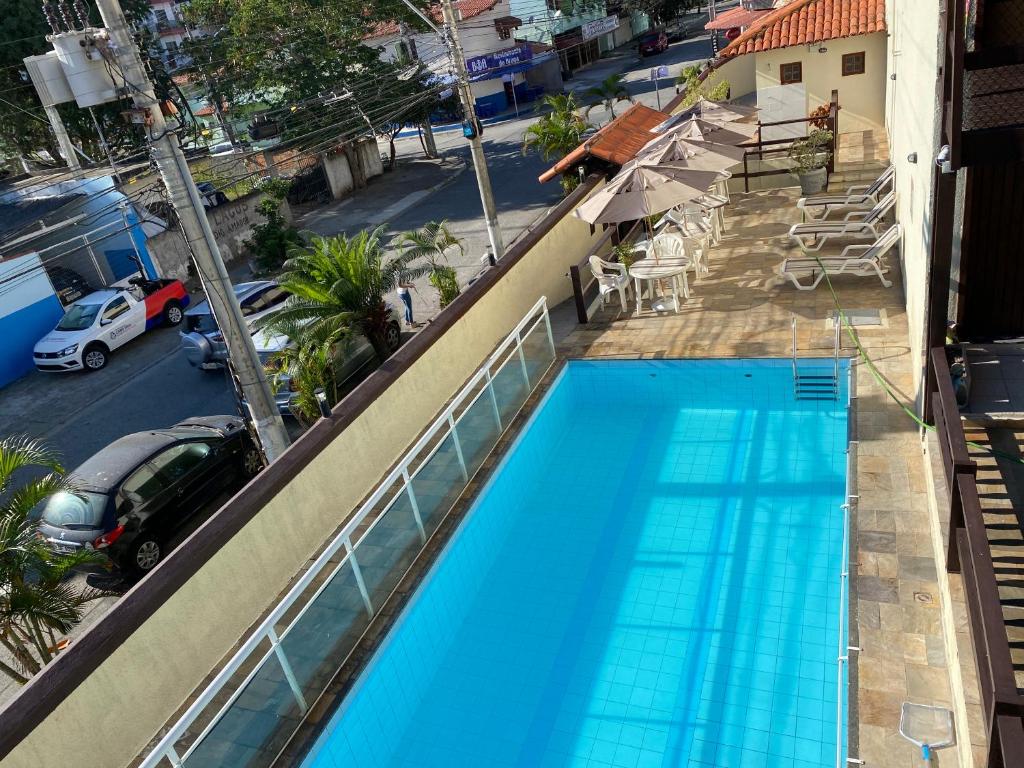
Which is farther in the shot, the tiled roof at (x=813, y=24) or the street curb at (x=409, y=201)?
the street curb at (x=409, y=201)

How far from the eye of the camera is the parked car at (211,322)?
16562 mm

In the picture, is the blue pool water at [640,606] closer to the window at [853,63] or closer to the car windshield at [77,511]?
the car windshield at [77,511]

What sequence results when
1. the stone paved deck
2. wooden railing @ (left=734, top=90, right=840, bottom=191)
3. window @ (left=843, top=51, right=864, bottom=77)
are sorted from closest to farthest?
the stone paved deck
wooden railing @ (left=734, top=90, right=840, bottom=191)
window @ (left=843, top=51, right=864, bottom=77)

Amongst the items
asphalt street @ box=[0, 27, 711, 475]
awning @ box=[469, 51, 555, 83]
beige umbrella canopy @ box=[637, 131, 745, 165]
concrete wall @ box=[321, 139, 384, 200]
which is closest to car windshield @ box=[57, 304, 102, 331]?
asphalt street @ box=[0, 27, 711, 475]

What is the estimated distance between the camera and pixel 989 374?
7699 millimetres

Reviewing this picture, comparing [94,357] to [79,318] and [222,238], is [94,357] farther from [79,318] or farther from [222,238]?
[222,238]

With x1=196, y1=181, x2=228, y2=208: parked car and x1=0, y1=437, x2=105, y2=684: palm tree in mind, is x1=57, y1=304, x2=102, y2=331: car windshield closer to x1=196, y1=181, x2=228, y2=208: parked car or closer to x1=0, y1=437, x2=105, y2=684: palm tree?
x1=196, y1=181, x2=228, y2=208: parked car

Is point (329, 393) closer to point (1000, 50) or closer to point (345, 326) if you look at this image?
point (345, 326)

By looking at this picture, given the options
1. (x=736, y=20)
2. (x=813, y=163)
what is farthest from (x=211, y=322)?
(x=736, y=20)

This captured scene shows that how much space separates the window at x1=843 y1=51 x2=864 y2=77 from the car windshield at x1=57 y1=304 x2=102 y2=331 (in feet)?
65.8

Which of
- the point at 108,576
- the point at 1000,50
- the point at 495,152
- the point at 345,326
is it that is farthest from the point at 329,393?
the point at 495,152

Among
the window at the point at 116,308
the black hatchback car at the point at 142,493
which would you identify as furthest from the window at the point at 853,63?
the window at the point at 116,308

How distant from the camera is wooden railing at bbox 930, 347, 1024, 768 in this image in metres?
3.86

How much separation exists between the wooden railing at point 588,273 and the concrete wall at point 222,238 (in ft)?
47.9
